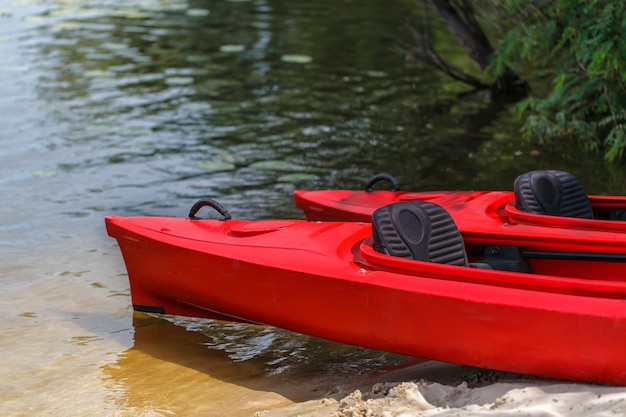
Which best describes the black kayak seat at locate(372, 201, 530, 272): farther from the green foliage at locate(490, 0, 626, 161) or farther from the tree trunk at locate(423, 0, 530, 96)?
the tree trunk at locate(423, 0, 530, 96)

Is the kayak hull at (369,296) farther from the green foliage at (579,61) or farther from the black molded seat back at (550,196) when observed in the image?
the green foliage at (579,61)

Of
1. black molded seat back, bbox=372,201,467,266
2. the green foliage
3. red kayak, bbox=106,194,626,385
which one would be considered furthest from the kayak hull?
the green foliage

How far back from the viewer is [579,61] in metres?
8.60

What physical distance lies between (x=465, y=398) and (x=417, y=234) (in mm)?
1027

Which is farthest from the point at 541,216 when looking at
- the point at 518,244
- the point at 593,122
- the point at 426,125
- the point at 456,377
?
the point at 426,125

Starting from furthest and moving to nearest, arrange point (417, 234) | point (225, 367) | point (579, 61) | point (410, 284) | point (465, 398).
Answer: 1. point (579, 61)
2. point (225, 367)
3. point (417, 234)
4. point (410, 284)
5. point (465, 398)

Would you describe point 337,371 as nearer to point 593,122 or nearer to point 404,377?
point 404,377

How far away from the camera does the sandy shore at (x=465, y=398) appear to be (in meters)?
3.89

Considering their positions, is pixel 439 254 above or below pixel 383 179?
below

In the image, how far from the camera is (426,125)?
10.5m

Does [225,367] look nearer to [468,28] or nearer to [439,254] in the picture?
[439,254]

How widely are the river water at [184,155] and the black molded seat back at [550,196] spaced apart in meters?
1.29

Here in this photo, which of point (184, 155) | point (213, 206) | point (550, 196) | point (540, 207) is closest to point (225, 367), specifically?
point (213, 206)

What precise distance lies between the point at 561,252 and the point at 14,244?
4308 millimetres
